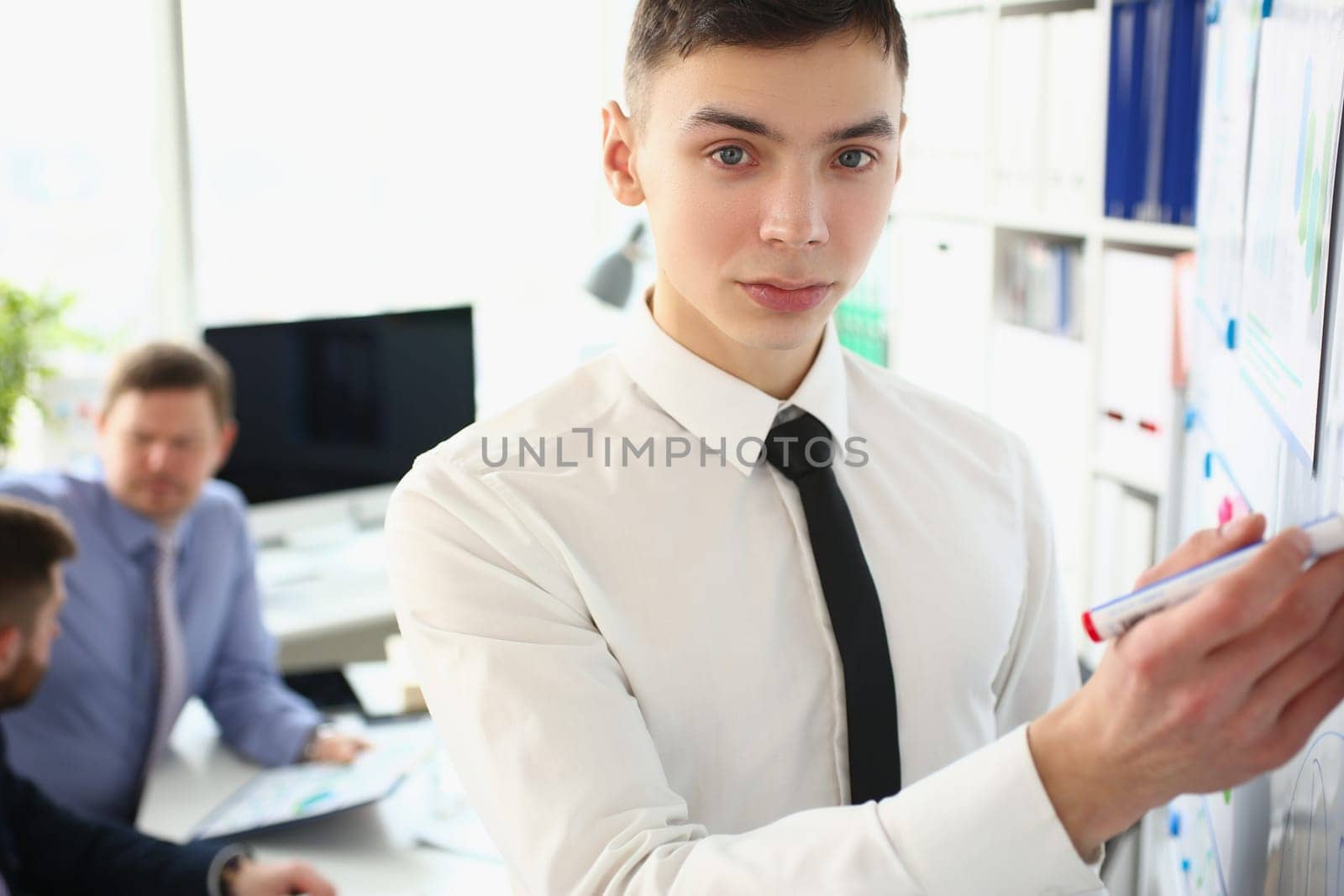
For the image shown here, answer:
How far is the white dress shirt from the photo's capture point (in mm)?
900

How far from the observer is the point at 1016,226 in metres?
2.70

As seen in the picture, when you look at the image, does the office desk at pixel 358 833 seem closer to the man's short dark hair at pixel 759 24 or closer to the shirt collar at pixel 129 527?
the shirt collar at pixel 129 527

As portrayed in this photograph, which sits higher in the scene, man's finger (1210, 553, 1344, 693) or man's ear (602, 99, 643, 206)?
man's ear (602, 99, 643, 206)

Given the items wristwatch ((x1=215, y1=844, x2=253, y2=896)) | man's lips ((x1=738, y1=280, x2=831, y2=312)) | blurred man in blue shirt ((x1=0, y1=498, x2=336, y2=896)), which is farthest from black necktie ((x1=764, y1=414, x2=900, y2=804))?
wristwatch ((x1=215, y1=844, x2=253, y2=896))

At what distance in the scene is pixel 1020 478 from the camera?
1.31m

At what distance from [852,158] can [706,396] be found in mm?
248

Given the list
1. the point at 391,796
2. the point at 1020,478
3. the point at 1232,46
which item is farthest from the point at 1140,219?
the point at 391,796

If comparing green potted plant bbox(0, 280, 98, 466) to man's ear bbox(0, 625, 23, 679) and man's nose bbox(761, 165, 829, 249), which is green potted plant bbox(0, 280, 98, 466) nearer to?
man's ear bbox(0, 625, 23, 679)

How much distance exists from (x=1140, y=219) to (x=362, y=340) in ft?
6.13

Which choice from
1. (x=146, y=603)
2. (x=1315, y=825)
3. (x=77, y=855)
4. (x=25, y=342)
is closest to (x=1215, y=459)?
(x=1315, y=825)

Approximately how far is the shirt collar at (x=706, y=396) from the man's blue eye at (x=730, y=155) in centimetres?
19

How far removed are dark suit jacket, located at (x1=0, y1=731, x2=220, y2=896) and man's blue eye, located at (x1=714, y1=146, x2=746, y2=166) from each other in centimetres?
137

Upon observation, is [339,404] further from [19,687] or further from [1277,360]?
[1277,360]

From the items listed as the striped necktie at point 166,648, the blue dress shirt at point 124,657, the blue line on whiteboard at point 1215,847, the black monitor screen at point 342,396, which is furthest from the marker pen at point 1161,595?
the black monitor screen at point 342,396
